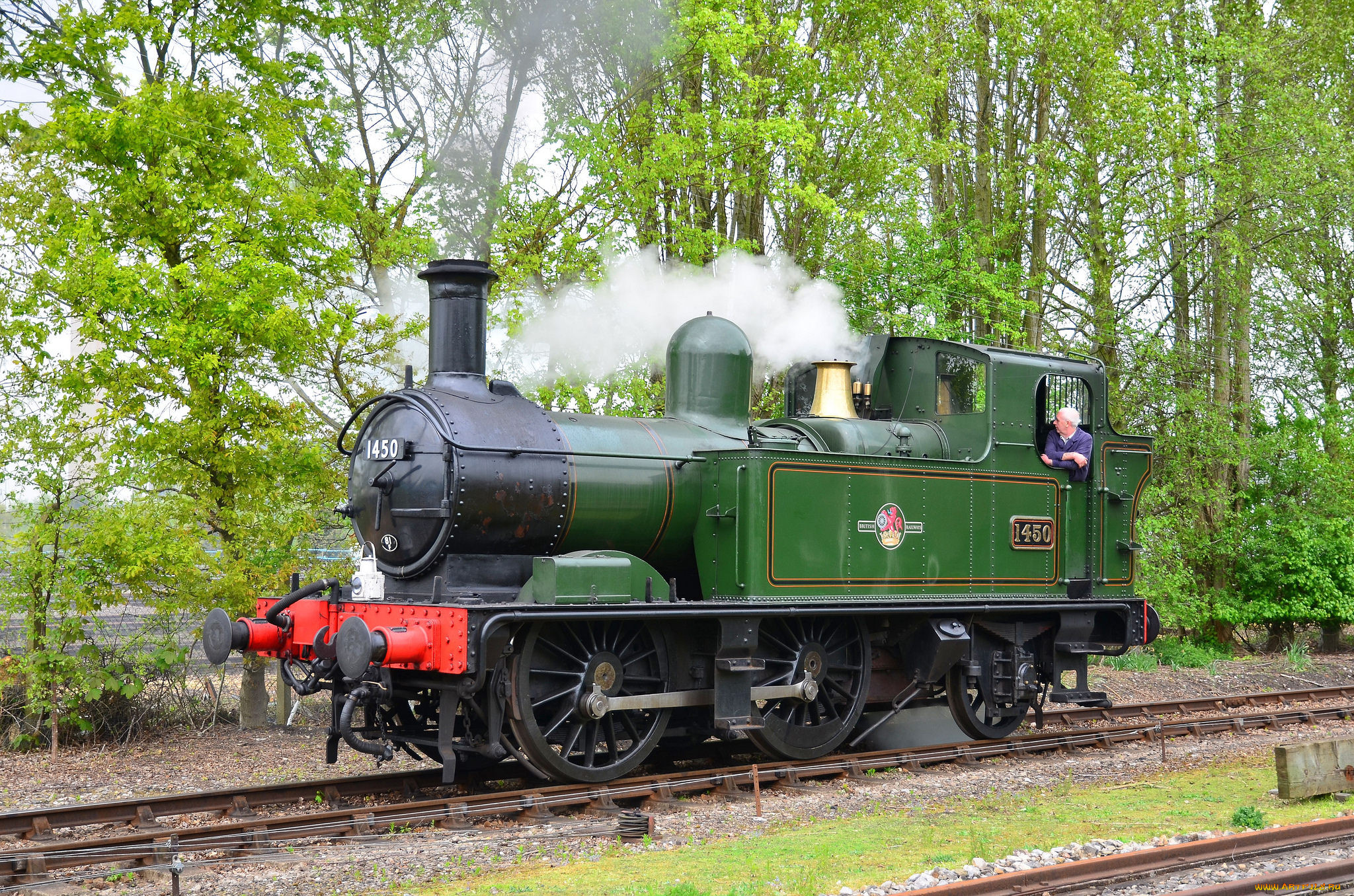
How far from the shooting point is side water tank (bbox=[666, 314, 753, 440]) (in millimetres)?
9117

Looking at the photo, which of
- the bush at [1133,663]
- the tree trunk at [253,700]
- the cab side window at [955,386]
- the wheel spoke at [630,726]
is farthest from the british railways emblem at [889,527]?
the bush at [1133,663]

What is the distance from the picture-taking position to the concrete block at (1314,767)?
6891mm

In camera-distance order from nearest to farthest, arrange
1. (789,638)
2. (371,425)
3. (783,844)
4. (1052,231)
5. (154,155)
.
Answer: (783,844), (371,425), (789,638), (154,155), (1052,231)

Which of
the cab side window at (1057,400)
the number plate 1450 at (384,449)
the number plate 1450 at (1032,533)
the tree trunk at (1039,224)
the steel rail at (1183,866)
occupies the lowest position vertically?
the steel rail at (1183,866)

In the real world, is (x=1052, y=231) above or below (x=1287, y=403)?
above

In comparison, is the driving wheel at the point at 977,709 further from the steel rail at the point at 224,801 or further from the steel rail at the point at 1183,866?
the steel rail at the point at 1183,866

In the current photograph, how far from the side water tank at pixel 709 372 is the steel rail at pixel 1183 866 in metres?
4.55

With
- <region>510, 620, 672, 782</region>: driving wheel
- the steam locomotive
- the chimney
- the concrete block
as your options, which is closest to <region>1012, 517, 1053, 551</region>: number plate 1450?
the steam locomotive

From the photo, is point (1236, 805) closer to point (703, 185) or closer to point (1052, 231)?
point (703, 185)

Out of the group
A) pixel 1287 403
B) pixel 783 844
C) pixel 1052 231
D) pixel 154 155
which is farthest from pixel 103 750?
pixel 1287 403

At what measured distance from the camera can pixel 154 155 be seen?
926 cm

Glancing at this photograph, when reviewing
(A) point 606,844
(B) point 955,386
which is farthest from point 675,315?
(A) point 606,844

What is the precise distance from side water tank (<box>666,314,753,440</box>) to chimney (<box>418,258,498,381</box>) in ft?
5.95

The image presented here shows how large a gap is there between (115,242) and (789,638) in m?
6.07
